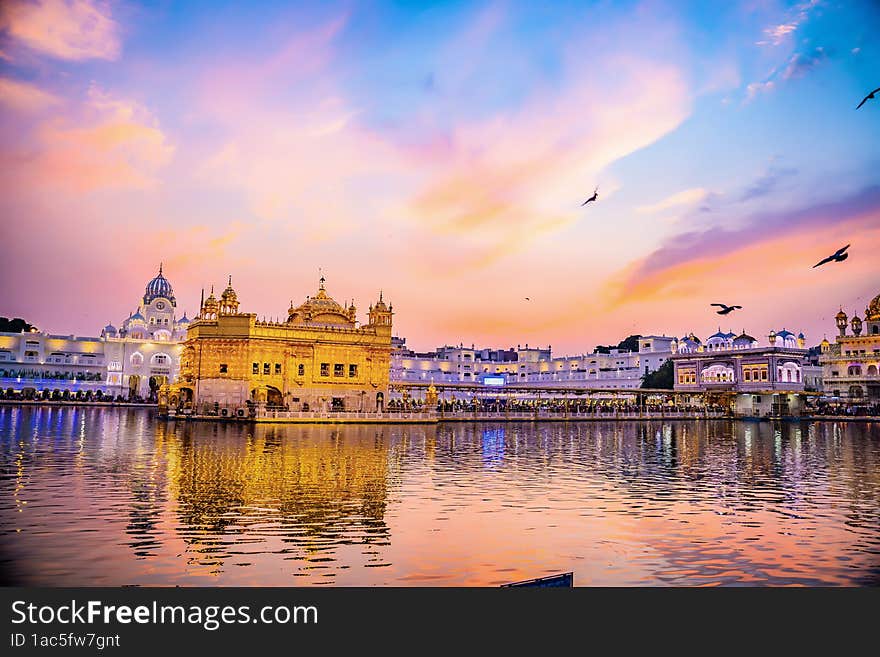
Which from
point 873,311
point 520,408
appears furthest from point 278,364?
point 873,311

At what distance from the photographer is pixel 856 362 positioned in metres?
88.8

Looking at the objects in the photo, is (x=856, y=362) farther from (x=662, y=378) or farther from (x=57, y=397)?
(x=57, y=397)

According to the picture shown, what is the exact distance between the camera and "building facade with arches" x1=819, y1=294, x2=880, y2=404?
86125 mm

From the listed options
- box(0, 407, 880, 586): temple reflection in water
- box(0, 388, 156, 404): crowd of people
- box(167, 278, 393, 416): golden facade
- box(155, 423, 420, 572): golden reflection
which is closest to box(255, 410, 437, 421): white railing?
box(167, 278, 393, 416): golden facade

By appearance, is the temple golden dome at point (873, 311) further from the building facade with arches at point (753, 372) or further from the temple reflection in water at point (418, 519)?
the temple reflection in water at point (418, 519)

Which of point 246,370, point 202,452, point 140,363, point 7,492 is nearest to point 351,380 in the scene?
point 246,370

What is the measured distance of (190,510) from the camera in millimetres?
13188

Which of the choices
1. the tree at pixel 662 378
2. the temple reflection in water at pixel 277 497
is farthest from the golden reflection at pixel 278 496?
the tree at pixel 662 378

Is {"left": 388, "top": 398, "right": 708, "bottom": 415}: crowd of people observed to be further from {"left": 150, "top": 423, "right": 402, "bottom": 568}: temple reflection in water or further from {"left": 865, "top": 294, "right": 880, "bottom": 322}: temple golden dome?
{"left": 150, "top": 423, "right": 402, "bottom": 568}: temple reflection in water

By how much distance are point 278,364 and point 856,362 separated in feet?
230

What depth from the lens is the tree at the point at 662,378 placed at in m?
109

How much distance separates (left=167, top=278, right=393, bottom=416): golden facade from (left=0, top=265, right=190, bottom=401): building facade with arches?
Result: 162 ft

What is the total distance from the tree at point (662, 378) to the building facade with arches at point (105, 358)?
2739 inches
